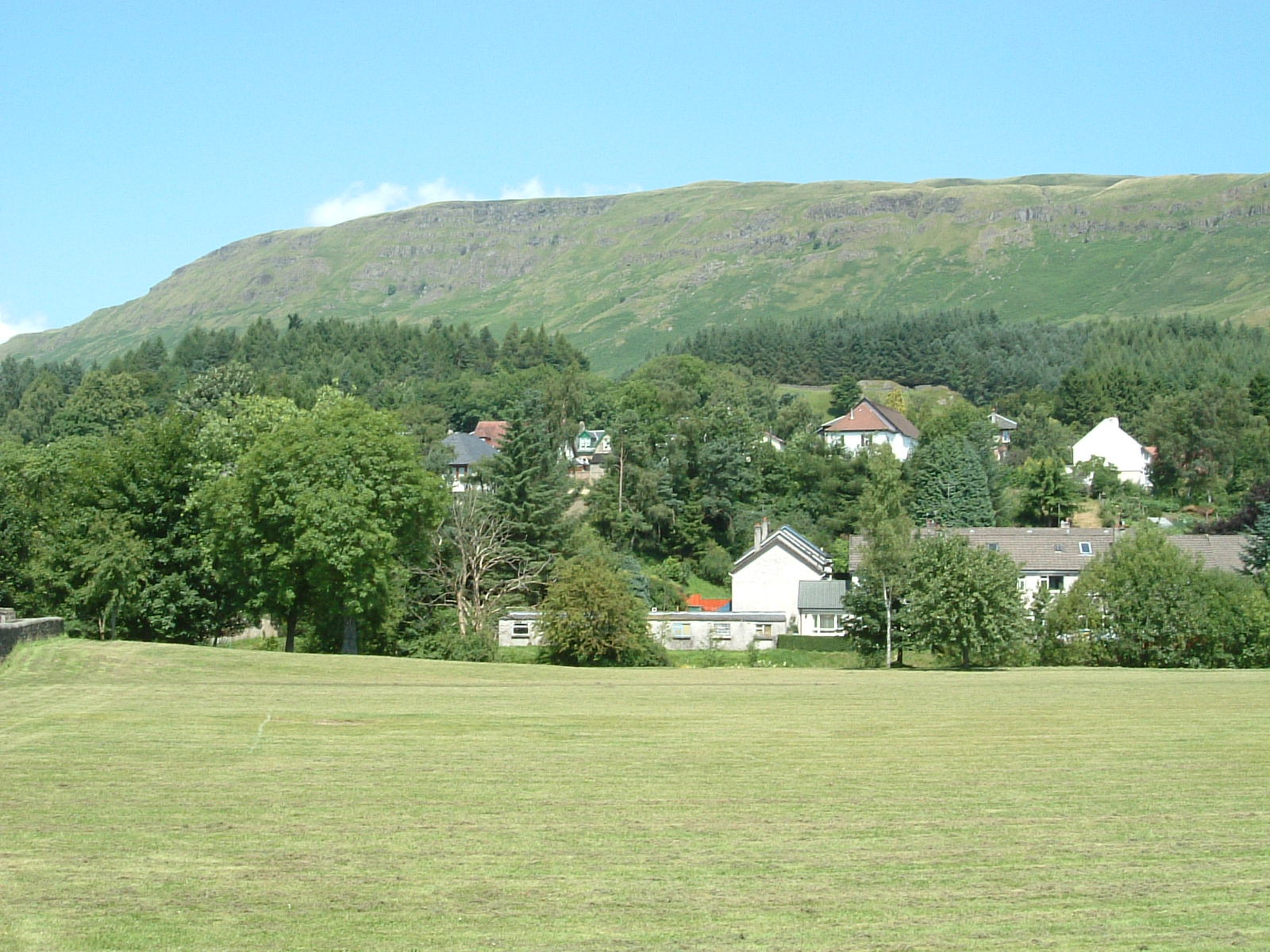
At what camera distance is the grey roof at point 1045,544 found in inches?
3408

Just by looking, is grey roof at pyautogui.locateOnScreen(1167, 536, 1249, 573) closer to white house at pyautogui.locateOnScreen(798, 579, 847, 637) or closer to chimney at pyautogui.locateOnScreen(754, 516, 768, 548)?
white house at pyautogui.locateOnScreen(798, 579, 847, 637)

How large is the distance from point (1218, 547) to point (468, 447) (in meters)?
87.7

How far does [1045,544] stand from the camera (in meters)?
88.5

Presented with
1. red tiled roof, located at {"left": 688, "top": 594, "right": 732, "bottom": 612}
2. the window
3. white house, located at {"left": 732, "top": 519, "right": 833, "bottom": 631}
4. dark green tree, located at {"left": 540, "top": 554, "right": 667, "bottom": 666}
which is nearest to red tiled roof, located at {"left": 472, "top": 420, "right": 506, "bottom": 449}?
red tiled roof, located at {"left": 688, "top": 594, "right": 732, "bottom": 612}

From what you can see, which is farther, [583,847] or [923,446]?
[923,446]

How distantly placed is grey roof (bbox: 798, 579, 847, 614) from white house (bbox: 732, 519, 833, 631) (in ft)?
4.13

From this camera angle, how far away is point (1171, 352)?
198 metres

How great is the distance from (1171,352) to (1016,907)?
203 meters

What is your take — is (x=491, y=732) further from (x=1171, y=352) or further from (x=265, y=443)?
(x=1171, y=352)

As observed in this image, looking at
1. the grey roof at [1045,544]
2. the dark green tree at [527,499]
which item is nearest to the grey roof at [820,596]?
the grey roof at [1045,544]

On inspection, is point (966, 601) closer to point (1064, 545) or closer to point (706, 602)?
point (1064, 545)

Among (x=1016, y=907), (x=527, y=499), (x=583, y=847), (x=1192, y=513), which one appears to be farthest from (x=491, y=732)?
(x=1192, y=513)

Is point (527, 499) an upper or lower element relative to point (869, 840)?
upper

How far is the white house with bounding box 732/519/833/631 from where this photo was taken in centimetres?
8912
